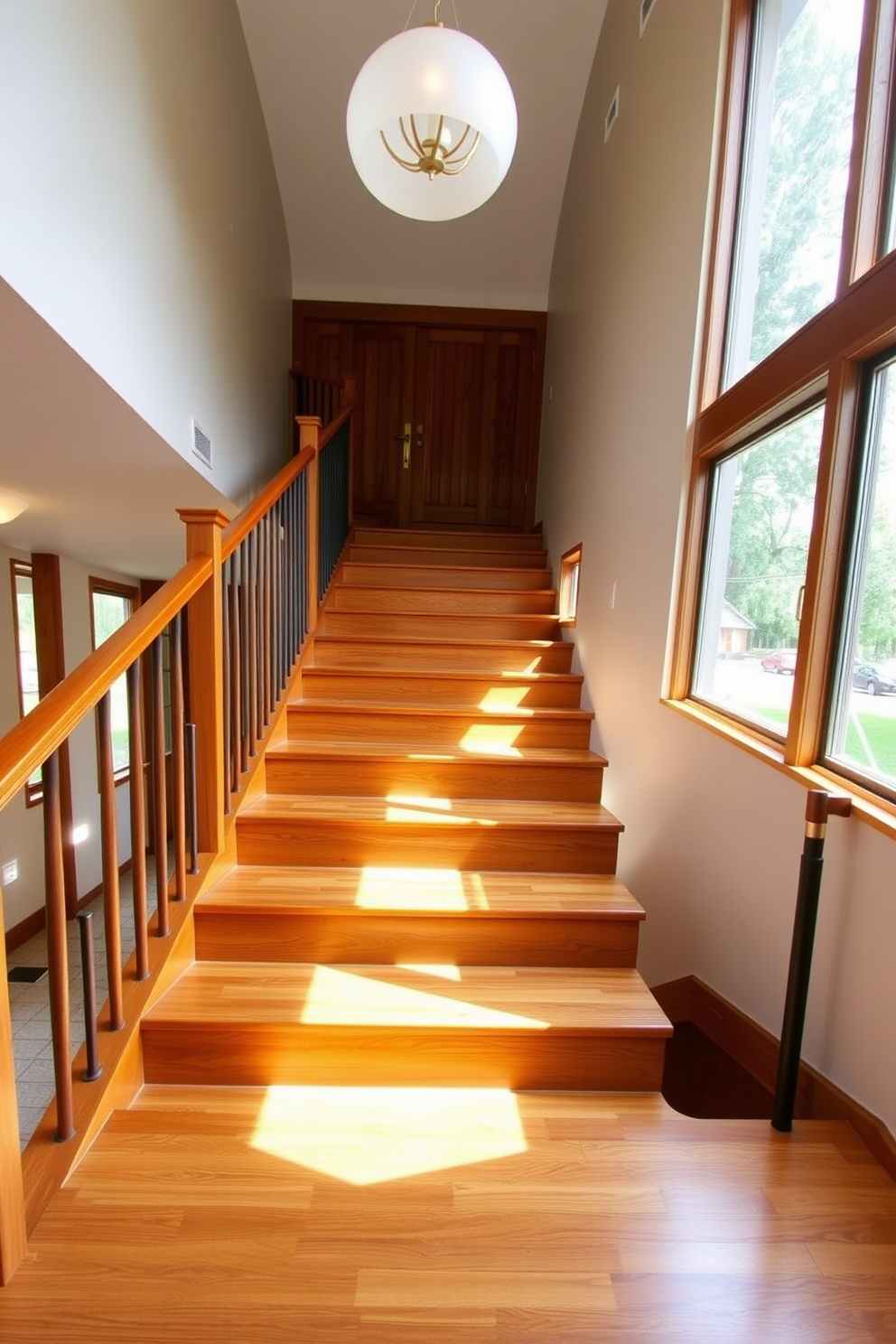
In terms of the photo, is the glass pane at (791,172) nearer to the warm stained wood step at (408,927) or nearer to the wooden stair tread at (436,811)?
the wooden stair tread at (436,811)

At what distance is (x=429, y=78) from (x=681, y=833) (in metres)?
2.21

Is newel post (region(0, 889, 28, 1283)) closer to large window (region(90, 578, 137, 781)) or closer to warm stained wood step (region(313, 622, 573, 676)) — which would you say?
warm stained wood step (region(313, 622, 573, 676))

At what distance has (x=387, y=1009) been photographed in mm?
1654

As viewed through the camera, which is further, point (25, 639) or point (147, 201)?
point (25, 639)

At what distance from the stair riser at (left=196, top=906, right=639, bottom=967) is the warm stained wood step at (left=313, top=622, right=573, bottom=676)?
1434 mm

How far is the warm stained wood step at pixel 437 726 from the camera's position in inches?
107

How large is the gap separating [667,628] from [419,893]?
1280 mm

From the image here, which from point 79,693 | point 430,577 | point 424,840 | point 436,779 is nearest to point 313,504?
point 430,577

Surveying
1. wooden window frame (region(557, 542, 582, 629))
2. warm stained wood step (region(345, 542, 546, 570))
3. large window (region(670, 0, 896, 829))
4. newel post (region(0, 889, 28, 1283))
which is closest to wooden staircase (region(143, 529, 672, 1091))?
newel post (region(0, 889, 28, 1283))

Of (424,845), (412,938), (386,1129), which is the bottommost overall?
(386,1129)

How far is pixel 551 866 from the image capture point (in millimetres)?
2234

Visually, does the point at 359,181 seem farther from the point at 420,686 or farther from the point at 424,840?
the point at 424,840

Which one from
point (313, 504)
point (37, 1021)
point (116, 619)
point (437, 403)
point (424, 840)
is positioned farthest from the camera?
point (116, 619)

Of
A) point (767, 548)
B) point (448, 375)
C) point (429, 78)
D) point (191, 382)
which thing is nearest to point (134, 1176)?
point (767, 548)
